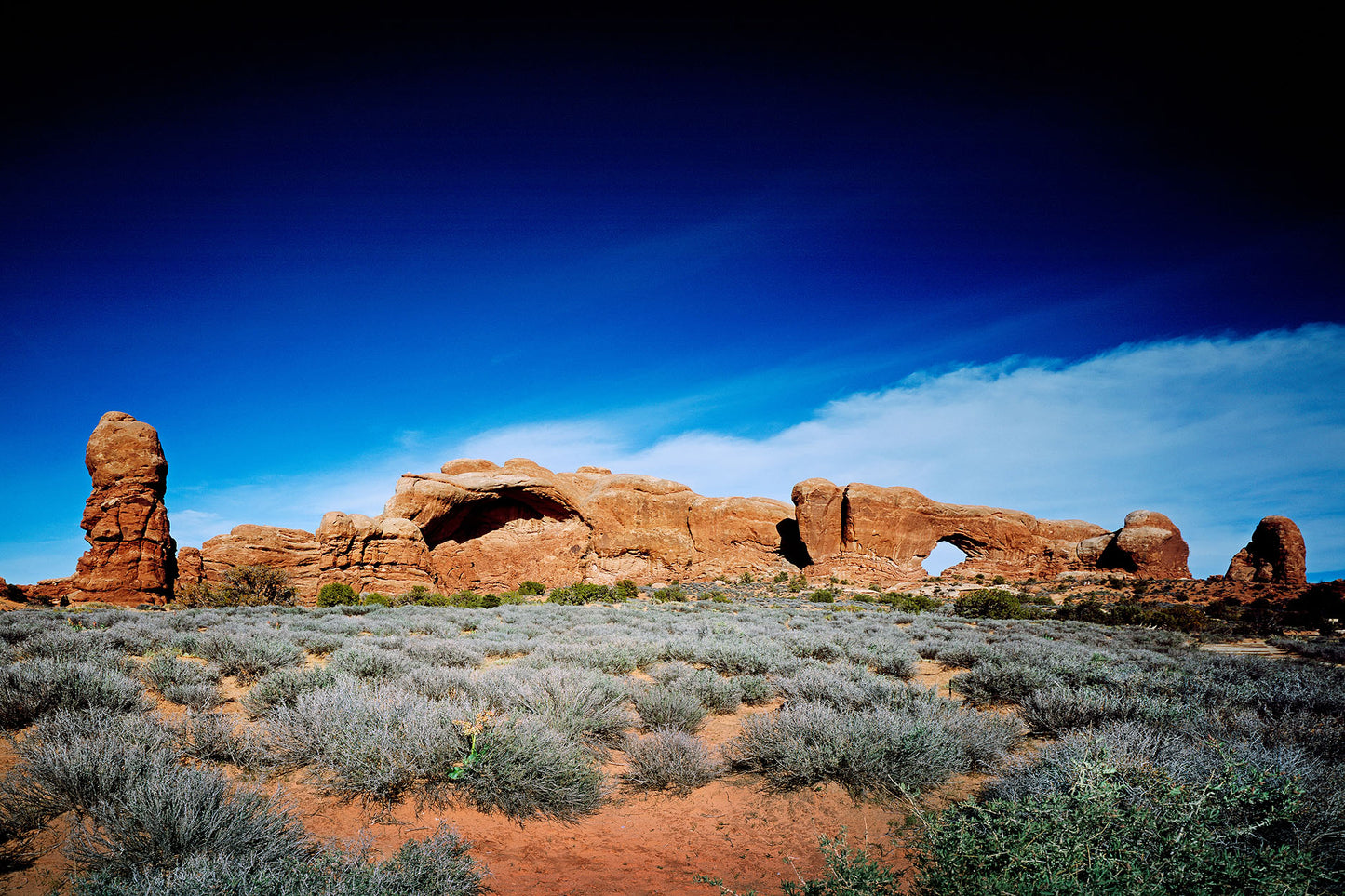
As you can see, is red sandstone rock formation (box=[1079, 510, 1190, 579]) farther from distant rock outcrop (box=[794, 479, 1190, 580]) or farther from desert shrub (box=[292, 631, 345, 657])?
desert shrub (box=[292, 631, 345, 657])

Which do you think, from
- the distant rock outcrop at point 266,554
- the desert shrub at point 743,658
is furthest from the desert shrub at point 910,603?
the distant rock outcrop at point 266,554

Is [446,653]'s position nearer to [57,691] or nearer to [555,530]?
[57,691]

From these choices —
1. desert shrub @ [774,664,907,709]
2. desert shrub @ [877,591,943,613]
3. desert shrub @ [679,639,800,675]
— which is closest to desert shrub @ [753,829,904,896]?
desert shrub @ [774,664,907,709]

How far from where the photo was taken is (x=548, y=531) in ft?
108

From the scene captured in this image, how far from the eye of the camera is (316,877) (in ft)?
8.02

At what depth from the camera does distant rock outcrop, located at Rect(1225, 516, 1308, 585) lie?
87.9 feet

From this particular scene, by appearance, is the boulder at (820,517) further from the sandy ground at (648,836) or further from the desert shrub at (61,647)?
the desert shrub at (61,647)

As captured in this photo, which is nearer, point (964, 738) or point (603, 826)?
point (603, 826)

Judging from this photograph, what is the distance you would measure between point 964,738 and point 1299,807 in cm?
195

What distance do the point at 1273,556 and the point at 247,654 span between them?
1660 inches

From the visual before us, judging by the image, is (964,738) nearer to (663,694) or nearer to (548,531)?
(663,694)

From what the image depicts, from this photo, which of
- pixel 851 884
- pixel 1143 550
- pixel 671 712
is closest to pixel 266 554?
pixel 671 712

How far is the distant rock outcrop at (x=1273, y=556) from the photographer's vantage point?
2680cm

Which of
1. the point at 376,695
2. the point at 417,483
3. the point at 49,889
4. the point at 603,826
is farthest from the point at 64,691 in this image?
the point at 417,483
